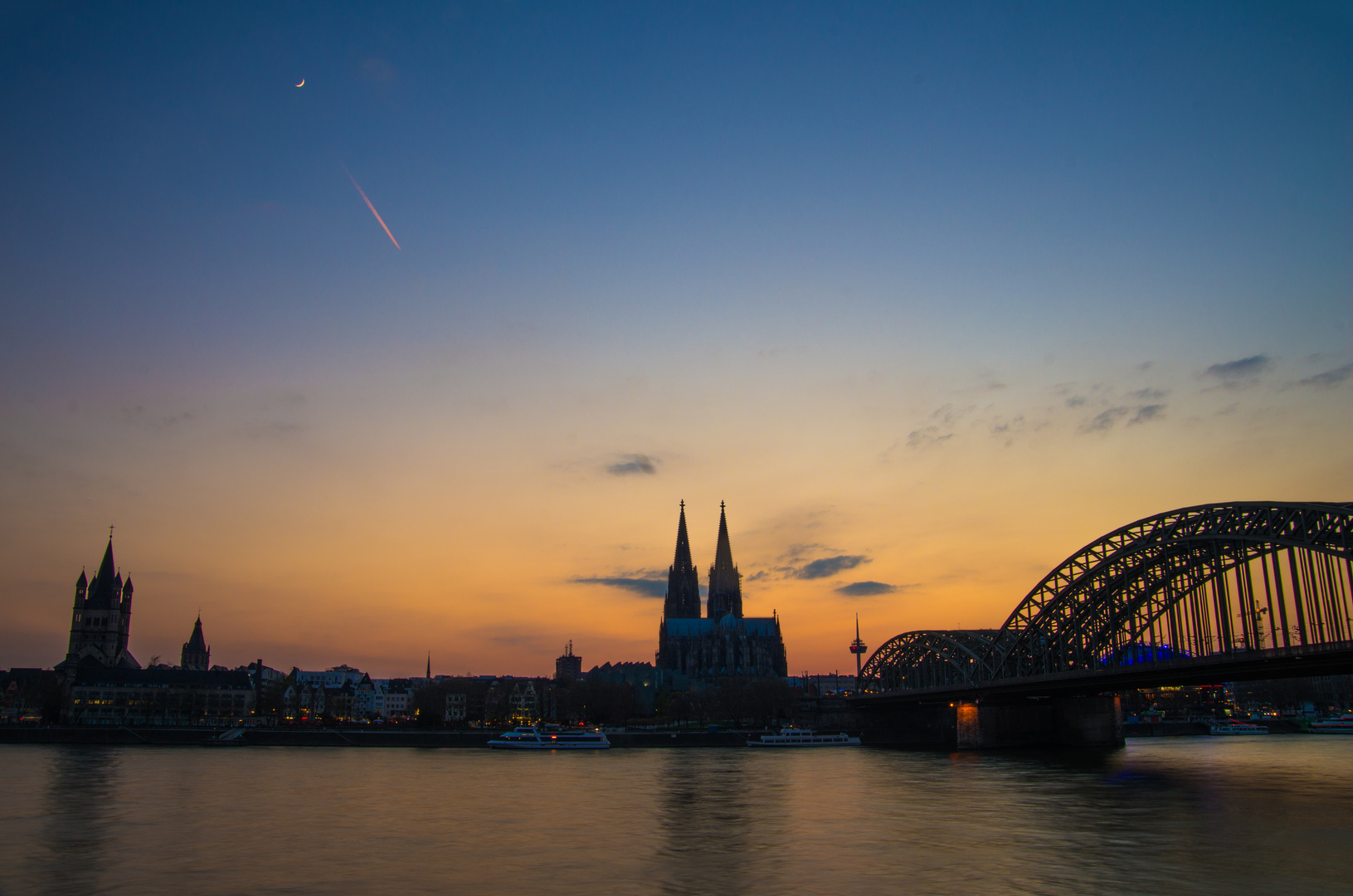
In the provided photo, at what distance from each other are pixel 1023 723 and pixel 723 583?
95.6m

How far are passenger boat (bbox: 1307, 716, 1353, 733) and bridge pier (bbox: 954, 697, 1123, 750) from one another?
5617 centimetres

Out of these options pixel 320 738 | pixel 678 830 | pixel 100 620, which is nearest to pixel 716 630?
pixel 320 738

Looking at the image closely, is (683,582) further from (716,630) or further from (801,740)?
(801,740)

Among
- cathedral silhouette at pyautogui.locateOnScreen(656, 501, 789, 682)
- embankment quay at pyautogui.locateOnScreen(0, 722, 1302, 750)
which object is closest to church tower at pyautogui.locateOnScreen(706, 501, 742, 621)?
cathedral silhouette at pyautogui.locateOnScreen(656, 501, 789, 682)

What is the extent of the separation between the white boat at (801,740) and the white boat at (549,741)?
16.5m

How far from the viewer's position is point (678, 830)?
34.4 meters

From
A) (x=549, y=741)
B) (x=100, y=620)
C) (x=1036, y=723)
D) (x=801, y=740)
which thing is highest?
(x=100, y=620)

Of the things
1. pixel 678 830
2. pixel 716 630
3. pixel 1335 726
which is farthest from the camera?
pixel 716 630

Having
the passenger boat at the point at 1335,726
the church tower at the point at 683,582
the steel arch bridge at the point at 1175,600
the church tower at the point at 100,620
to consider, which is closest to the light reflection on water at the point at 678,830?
the steel arch bridge at the point at 1175,600

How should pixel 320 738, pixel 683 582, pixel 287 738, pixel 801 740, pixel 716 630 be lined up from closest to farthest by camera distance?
pixel 287 738, pixel 320 738, pixel 801 740, pixel 716 630, pixel 683 582

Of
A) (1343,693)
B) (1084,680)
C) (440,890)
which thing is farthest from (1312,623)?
(1343,693)

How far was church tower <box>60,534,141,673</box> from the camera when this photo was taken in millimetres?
144000

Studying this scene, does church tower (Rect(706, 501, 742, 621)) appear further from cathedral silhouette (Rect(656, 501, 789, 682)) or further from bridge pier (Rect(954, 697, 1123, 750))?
bridge pier (Rect(954, 697, 1123, 750))

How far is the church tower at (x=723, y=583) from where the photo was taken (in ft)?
591
